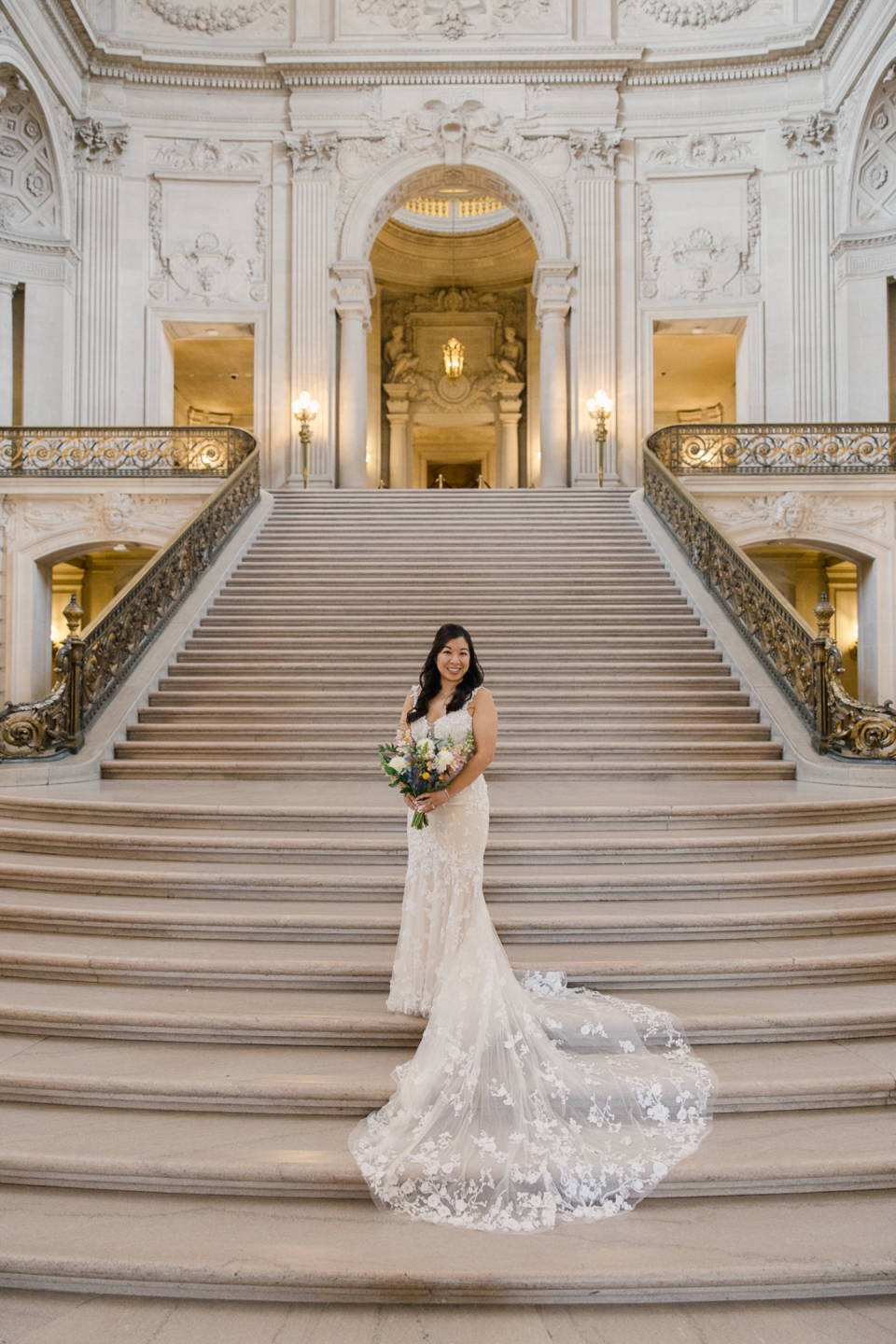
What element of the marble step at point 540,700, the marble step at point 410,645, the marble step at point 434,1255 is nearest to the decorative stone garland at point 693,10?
the marble step at point 410,645

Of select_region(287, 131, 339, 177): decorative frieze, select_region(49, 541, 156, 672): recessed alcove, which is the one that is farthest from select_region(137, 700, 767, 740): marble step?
select_region(287, 131, 339, 177): decorative frieze

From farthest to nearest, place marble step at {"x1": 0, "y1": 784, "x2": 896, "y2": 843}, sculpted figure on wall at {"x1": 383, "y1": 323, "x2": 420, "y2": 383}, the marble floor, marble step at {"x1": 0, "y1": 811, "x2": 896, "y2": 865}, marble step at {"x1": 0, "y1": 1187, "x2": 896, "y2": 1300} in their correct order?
sculpted figure on wall at {"x1": 383, "y1": 323, "x2": 420, "y2": 383} < marble step at {"x1": 0, "y1": 784, "x2": 896, "y2": 843} < marble step at {"x1": 0, "y1": 811, "x2": 896, "y2": 865} < marble step at {"x1": 0, "y1": 1187, "x2": 896, "y2": 1300} < the marble floor

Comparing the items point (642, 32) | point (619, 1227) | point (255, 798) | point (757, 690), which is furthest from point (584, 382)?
point (619, 1227)

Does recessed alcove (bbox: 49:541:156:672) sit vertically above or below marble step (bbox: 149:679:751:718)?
above

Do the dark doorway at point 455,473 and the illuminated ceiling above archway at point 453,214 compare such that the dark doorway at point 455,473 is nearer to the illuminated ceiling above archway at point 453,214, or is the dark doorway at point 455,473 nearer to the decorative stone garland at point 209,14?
the illuminated ceiling above archway at point 453,214

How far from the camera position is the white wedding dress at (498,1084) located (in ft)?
9.09

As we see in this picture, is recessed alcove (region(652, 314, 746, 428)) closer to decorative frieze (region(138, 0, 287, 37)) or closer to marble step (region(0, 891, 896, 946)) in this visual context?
decorative frieze (region(138, 0, 287, 37))

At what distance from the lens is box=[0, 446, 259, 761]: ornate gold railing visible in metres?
6.99

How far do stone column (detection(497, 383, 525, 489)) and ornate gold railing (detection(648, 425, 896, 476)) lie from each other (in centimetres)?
985

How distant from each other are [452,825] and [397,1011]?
820 millimetres

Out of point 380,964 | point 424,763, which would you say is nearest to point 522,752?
point 380,964

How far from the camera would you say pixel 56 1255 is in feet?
8.63

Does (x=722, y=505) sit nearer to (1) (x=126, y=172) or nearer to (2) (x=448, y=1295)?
(2) (x=448, y=1295)

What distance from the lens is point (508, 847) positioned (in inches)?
200
